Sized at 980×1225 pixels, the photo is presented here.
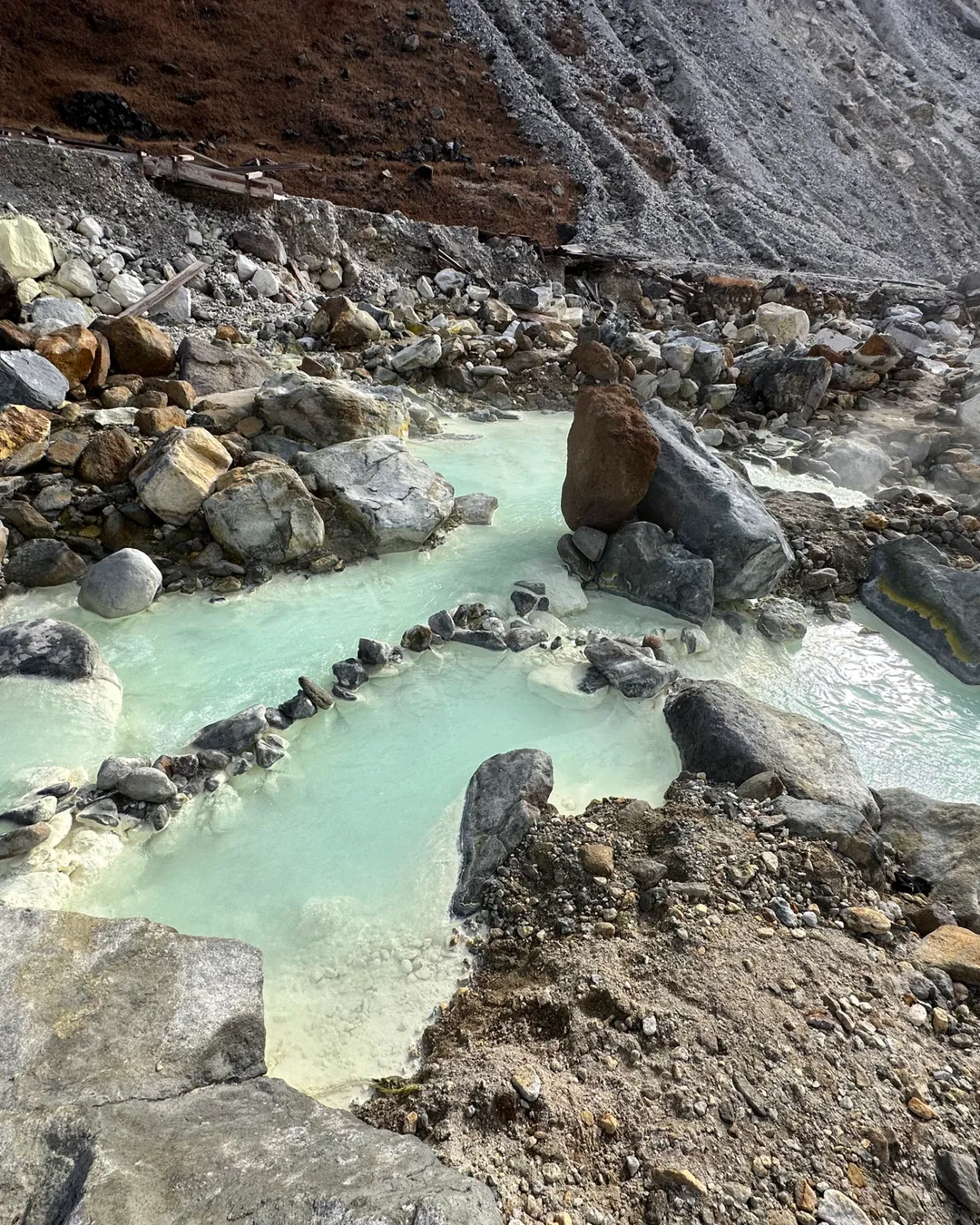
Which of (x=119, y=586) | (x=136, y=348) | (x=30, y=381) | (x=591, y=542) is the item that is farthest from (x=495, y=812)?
(x=136, y=348)

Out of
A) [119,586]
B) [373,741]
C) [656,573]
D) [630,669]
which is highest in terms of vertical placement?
[656,573]

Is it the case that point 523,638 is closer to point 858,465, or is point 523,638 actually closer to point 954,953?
point 954,953

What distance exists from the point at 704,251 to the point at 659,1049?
2346 centimetres

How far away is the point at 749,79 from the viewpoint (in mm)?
28625

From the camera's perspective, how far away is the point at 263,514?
20.0 ft

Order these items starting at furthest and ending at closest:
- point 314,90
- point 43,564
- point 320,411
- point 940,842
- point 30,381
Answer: point 314,90, point 320,411, point 30,381, point 43,564, point 940,842

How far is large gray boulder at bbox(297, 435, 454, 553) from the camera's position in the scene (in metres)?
6.60

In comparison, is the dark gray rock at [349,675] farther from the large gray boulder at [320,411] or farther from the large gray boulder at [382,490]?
the large gray boulder at [320,411]

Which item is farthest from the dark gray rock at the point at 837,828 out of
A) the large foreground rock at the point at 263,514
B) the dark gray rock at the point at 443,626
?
the large foreground rock at the point at 263,514

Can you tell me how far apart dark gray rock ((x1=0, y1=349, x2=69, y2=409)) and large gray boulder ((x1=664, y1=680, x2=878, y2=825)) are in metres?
6.48

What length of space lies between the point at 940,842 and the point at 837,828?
25.1 inches

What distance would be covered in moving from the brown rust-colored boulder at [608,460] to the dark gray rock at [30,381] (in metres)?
5.06

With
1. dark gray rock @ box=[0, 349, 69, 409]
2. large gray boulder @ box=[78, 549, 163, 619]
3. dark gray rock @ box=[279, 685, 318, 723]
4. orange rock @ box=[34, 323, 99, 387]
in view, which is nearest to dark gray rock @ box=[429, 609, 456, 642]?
dark gray rock @ box=[279, 685, 318, 723]

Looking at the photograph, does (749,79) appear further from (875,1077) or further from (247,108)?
(875,1077)
